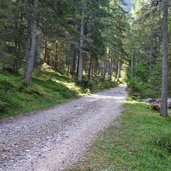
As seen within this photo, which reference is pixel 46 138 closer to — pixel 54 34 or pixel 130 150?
pixel 130 150

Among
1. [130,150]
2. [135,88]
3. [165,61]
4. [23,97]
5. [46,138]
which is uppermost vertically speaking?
[165,61]

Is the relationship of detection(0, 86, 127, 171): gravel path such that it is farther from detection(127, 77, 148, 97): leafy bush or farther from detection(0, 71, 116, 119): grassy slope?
detection(127, 77, 148, 97): leafy bush

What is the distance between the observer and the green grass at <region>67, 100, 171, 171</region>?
9.84 metres

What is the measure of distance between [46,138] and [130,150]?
10.1 ft

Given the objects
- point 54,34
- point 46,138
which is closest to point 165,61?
point 46,138

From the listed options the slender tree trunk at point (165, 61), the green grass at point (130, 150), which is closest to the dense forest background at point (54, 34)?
the slender tree trunk at point (165, 61)

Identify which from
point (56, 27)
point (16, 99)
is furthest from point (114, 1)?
point (16, 99)

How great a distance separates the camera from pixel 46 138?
12430 millimetres

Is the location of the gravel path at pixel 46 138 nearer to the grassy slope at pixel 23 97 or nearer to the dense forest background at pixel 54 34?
the grassy slope at pixel 23 97

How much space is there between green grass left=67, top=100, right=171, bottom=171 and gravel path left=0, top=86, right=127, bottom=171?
0.47m

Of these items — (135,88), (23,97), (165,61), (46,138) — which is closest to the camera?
A: (46,138)

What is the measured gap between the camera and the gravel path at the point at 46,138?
373 inches

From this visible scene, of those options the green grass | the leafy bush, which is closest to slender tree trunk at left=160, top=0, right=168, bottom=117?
the green grass

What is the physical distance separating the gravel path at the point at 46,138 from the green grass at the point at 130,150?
474 mm
